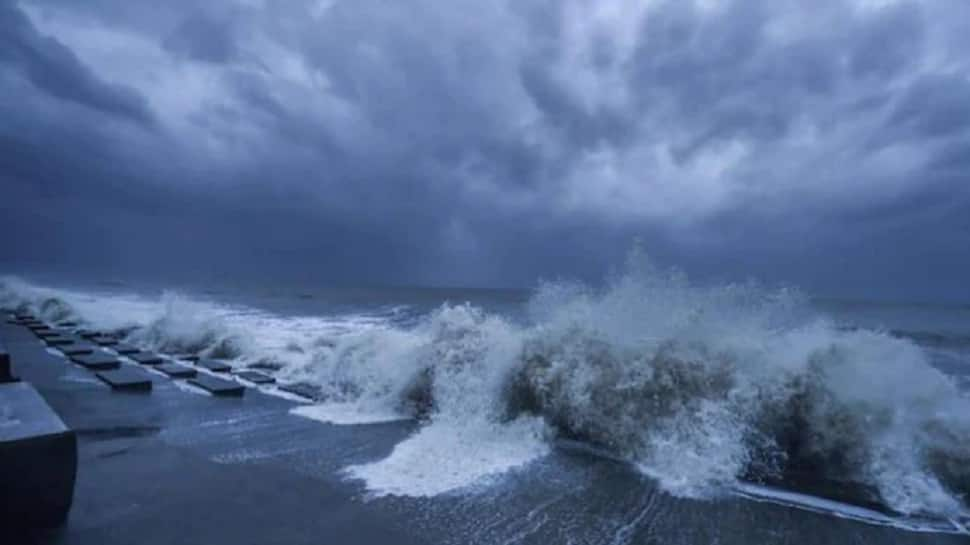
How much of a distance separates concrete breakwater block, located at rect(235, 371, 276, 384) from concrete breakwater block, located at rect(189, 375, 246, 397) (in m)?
0.44

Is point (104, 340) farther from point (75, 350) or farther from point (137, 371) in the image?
point (137, 371)

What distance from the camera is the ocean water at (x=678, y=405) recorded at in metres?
4.55

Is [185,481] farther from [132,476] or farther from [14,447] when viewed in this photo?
[14,447]

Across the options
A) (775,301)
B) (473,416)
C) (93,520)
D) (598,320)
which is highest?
(775,301)

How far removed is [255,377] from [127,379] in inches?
→ 73.3

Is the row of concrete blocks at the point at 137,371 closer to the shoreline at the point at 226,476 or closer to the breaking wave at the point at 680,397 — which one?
the shoreline at the point at 226,476

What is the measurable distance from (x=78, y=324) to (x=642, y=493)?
63.7 feet

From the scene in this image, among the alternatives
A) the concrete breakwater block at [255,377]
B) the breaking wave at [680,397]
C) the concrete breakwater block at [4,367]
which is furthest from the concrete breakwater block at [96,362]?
the concrete breakwater block at [4,367]

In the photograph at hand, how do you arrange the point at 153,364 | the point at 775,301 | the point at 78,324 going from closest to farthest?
the point at 775,301 < the point at 153,364 < the point at 78,324

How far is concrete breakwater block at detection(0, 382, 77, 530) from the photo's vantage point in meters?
2.83

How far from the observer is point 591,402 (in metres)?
6.10

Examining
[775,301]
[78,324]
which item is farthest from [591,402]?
[78,324]

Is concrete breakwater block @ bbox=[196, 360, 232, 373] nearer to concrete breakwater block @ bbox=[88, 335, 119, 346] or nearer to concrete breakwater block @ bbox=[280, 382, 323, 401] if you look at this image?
concrete breakwater block @ bbox=[280, 382, 323, 401]

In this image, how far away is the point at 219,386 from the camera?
766 cm
